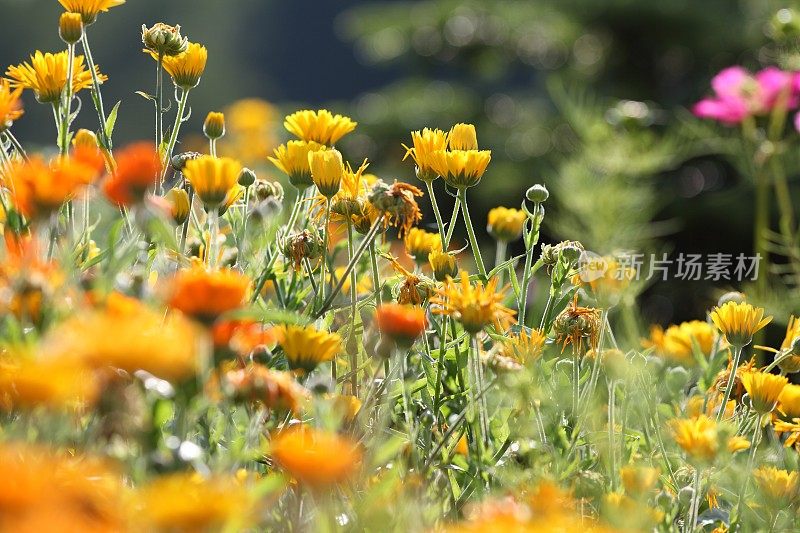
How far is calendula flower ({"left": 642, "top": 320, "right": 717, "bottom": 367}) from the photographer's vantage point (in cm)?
99

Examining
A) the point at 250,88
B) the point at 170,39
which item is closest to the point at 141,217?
the point at 170,39

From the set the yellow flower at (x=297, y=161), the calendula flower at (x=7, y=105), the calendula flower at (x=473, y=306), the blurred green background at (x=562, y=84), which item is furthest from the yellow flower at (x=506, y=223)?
the blurred green background at (x=562, y=84)

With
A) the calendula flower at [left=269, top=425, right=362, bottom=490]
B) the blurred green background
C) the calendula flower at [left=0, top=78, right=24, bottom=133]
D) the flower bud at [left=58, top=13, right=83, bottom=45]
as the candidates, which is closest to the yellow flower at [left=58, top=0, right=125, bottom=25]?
the flower bud at [left=58, top=13, right=83, bottom=45]

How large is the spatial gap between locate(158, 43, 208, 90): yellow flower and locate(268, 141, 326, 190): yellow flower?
12 centimetres

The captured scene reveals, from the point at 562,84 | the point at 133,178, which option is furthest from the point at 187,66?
the point at 562,84

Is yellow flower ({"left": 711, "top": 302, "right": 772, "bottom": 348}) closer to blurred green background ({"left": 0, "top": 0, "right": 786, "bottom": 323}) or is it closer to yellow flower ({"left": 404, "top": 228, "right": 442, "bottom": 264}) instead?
yellow flower ({"left": 404, "top": 228, "right": 442, "bottom": 264})

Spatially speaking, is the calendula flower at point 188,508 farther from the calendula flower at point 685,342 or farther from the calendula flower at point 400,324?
the calendula flower at point 685,342

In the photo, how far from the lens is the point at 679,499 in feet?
2.35

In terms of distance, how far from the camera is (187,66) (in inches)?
37.0

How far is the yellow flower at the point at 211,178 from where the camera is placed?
2.31ft

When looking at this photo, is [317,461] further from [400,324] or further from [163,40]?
[163,40]

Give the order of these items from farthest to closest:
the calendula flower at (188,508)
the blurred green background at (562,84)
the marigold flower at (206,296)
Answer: the blurred green background at (562,84)
the marigold flower at (206,296)
the calendula flower at (188,508)

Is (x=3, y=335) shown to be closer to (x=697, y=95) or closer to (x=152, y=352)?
(x=152, y=352)

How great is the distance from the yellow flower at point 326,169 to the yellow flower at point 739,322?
0.32m
